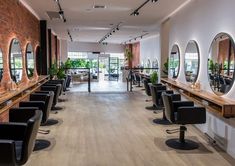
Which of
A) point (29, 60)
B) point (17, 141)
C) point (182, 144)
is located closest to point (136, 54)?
point (29, 60)

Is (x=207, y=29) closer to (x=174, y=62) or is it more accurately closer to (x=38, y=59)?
(x=174, y=62)

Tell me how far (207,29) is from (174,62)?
2447 mm

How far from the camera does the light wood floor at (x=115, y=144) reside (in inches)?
145

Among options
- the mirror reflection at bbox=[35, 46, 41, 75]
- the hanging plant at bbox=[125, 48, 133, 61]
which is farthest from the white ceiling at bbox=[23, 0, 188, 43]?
the hanging plant at bbox=[125, 48, 133, 61]

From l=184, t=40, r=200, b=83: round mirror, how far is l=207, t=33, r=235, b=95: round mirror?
26.3 inches

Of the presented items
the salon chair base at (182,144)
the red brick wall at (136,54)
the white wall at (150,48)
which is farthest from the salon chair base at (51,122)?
the red brick wall at (136,54)

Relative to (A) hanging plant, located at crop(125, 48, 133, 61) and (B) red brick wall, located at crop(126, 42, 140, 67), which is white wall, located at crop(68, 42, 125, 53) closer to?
(B) red brick wall, located at crop(126, 42, 140, 67)

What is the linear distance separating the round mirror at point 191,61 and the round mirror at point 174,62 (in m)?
0.67

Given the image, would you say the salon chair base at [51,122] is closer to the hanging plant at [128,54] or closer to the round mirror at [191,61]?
the round mirror at [191,61]

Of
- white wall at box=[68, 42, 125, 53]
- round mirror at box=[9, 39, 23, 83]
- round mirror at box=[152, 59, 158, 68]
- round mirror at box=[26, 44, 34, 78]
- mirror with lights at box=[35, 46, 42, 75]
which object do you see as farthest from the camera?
white wall at box=[68, 42, 125, 53]

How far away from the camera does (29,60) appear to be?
721 centimetres

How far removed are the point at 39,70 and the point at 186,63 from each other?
4705 mm

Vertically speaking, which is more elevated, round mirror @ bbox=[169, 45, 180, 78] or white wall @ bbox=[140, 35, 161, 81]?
white wall @ bbox=[140, 35, 161, 81]

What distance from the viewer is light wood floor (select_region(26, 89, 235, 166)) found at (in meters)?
3.69
